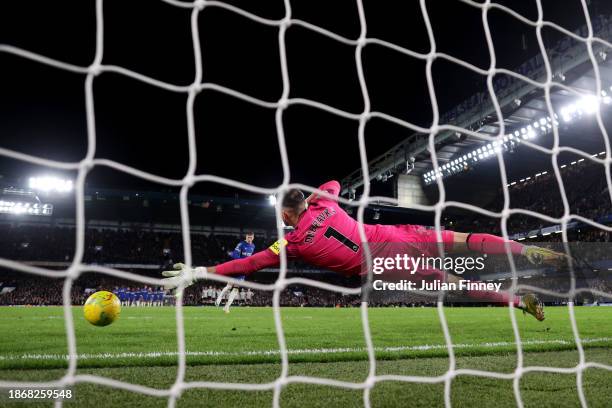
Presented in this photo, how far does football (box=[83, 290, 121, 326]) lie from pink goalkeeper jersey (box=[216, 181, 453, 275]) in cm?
113

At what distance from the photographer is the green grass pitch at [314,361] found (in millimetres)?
2713

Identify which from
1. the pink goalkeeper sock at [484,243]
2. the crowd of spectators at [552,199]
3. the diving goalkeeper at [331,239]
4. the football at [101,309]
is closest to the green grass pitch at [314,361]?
the football at [101,309]

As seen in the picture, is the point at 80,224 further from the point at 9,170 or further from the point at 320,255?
the point at 9,170

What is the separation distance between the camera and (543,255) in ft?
9.86

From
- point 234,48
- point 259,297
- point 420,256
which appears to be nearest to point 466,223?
point 259,297

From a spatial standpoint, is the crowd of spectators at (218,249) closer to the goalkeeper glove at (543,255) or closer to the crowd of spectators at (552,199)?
the crowd of spectators at (552,199)

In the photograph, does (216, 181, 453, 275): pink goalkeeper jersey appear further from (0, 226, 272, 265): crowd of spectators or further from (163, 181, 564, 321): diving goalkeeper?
(0, 226, 272, 265): crowd of spectators

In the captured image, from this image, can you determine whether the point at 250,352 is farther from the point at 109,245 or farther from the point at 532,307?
the point at 109,245

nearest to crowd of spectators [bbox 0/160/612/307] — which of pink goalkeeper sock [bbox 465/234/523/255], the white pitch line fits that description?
the white pitch line

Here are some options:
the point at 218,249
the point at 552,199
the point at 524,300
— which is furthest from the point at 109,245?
the point at 524,300

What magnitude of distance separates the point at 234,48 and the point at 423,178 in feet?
55.8

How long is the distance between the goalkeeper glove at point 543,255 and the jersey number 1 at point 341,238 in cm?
119

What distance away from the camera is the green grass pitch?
2.71 metres

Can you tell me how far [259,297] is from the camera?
27.4 meters
